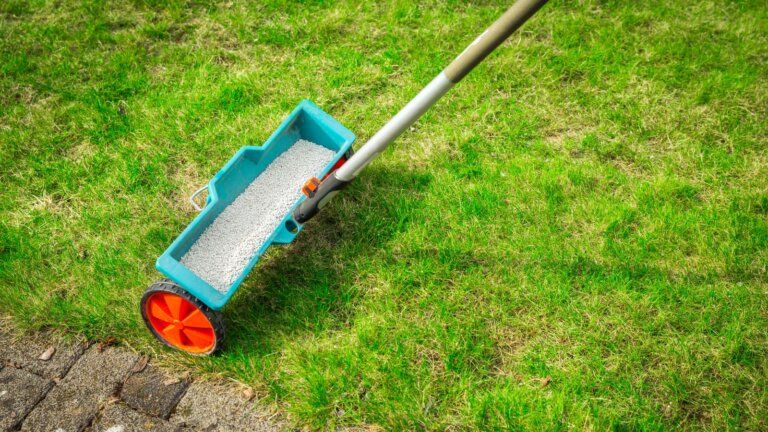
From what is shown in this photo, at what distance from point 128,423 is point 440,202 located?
6.00ft

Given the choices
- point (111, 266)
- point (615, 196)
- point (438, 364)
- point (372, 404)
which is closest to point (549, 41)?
point (615, 196)

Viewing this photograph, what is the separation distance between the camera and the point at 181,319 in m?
2.50

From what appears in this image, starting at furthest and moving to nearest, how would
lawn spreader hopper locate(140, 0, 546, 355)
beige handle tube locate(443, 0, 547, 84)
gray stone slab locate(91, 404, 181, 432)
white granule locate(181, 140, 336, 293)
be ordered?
white granule locate(181, 140, 336, 293), gray stone slab locate(91, 404, 181, 432), lawn spreader hopper locate(140, 0, 546, 355), beige handle tube locate(443, 0, 547, 84)

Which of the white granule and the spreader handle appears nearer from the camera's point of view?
the spreader handle

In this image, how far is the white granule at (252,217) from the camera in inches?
102

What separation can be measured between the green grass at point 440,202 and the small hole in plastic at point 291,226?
0.28m

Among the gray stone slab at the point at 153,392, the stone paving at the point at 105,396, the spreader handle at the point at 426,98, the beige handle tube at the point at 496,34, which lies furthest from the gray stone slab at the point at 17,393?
the beige handle tube at the point at 496,34

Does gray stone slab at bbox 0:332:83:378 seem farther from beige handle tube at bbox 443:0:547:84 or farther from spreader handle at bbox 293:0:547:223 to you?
beige handle tube at bbox 443:0:547:84

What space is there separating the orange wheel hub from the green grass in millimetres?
84

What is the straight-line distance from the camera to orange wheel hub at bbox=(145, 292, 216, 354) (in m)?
2.46

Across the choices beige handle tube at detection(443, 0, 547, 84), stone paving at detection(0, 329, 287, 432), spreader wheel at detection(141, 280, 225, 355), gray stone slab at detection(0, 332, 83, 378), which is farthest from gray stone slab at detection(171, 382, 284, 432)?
beige handle tube at detection(443, 0, 547, 84)

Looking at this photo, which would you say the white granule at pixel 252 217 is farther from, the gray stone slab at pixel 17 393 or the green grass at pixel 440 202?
the gray stone slab at pixel 17 393

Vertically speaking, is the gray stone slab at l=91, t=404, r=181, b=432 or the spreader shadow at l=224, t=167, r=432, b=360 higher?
the gray stone slab at l=91, t=404, r=181, b=432

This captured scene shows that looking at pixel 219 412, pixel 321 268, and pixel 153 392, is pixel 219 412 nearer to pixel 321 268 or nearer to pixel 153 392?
pixel 153 392
